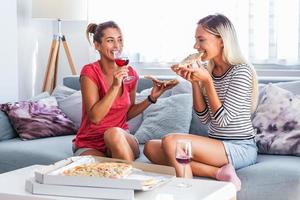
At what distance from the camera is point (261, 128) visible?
3.15 meters

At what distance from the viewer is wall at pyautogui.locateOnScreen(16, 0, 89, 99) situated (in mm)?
4820

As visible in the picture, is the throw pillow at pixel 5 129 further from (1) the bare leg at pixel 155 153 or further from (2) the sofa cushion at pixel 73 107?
(1) the bare leg at pixel 155 153

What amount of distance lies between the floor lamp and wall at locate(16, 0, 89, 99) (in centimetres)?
21

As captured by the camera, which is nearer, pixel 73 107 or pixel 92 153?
pixel 92 153

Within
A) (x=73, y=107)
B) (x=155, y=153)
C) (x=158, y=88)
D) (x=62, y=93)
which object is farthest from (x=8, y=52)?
(x=155, y=153)

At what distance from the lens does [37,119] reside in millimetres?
3691

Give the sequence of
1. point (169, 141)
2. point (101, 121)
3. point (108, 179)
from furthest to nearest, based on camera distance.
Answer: point (101, 121) → point (169, 141) → point (108, 179)

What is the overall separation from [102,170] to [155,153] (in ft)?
2.28

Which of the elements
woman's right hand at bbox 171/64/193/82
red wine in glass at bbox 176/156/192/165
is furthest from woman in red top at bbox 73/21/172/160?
red wine in glass at bbox 176/156/192/165

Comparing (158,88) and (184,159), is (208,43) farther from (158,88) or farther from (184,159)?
Answer: (184,159)

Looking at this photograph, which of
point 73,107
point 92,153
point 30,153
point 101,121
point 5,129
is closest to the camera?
point 92,153

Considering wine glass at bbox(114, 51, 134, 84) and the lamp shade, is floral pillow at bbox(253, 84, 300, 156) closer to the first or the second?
wine glass at bbox(114, 51, 134, 84)

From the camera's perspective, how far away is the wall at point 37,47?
4.82 m

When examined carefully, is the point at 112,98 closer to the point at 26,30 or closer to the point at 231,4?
the point at 231,4
